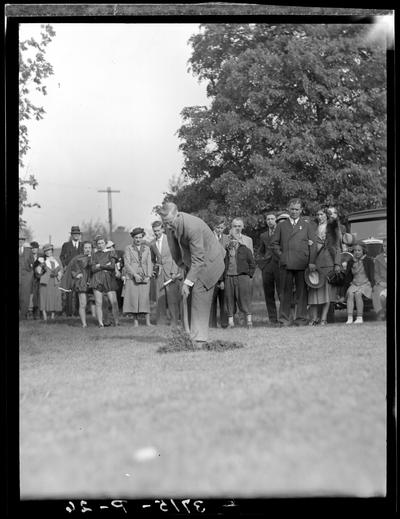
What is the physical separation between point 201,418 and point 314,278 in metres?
1.44

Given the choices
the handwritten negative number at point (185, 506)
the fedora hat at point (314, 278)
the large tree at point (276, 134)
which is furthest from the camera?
the fedora hat at point (314, 278)

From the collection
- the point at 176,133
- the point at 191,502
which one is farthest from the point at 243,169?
the point at 191,502

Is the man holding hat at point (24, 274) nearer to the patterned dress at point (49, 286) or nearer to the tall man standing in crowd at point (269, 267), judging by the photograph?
the patterned dress at point (49, 286)

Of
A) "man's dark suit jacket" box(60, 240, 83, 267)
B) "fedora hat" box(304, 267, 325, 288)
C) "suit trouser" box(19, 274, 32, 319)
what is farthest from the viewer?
"fedora hat" box(304, 267, 325, 288)

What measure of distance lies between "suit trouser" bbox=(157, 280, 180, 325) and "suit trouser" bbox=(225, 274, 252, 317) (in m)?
0.35

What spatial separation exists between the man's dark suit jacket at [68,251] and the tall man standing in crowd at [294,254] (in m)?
1.30

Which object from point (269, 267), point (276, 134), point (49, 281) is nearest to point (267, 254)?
point (269, 267)

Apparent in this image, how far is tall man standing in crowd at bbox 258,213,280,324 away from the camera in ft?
15.8

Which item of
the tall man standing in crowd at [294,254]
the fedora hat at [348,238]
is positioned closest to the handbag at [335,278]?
the tall man standing in crowd at [294,254]

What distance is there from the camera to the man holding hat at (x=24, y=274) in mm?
4309

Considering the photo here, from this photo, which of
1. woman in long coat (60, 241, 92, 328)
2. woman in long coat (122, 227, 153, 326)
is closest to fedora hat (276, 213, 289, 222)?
woman in long coat (122, 227, 153, 326)

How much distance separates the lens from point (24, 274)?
436 centimetres

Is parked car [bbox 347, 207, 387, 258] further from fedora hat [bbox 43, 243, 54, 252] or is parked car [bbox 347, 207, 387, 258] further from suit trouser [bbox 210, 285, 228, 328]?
fedora hat [bbox 43, 243, 54, 252]

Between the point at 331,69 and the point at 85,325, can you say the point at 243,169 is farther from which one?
the point at 85,325
